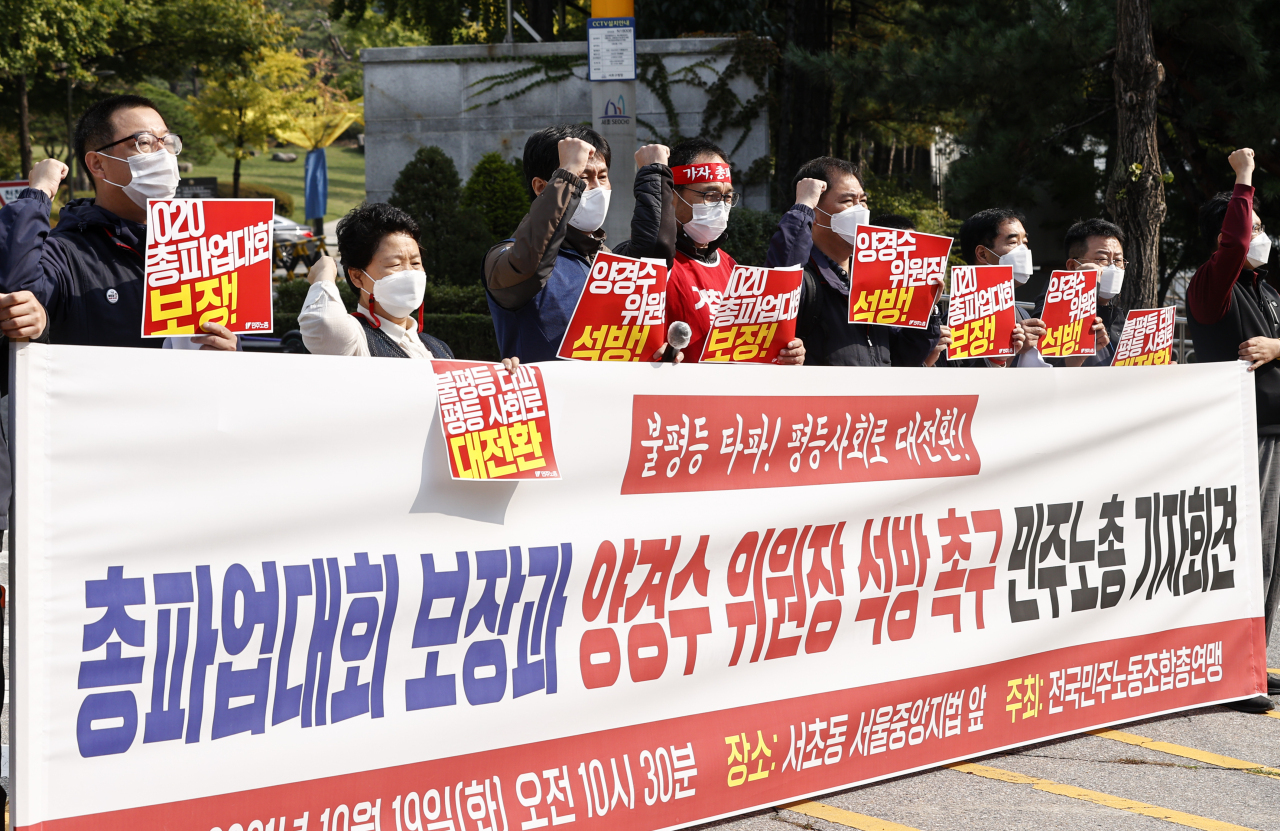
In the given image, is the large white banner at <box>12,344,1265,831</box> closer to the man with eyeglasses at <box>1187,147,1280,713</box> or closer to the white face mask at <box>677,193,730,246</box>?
the man with eyeglasses at <box>1187,147,1280,713</box>

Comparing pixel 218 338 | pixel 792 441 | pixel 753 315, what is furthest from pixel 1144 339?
pixel 218 338

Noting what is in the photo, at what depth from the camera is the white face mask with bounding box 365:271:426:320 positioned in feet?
11.0

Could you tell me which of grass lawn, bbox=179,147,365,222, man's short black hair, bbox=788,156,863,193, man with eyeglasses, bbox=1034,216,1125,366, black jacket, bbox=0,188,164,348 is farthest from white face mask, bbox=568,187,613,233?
grass lawn, bbox=179,147,365,222

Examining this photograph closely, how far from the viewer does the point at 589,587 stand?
124 inches

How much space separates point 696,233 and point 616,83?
7029 millimetres

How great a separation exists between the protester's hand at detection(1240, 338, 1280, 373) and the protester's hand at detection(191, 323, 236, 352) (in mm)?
3808

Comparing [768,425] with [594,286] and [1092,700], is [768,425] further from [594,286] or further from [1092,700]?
[1092,700]

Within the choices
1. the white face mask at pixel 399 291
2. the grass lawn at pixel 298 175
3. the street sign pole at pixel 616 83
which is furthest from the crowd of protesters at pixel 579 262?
the grass lawn at pixel 298 175

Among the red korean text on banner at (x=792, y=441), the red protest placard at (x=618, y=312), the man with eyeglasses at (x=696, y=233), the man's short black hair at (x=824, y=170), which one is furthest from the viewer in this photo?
the man's short black hair at (x=824, y=170)

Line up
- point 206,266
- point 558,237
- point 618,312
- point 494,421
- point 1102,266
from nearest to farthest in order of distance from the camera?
point 206,266, point 494,421, point 618,312, point 558,237, point 1102,266

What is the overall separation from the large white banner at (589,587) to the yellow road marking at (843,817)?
0.10 meters

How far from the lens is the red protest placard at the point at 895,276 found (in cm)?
402

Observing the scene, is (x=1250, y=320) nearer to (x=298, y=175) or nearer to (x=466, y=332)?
(x=466, y=332)

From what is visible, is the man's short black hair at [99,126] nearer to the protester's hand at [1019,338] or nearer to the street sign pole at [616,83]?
the protester's hand at [1019,338]
